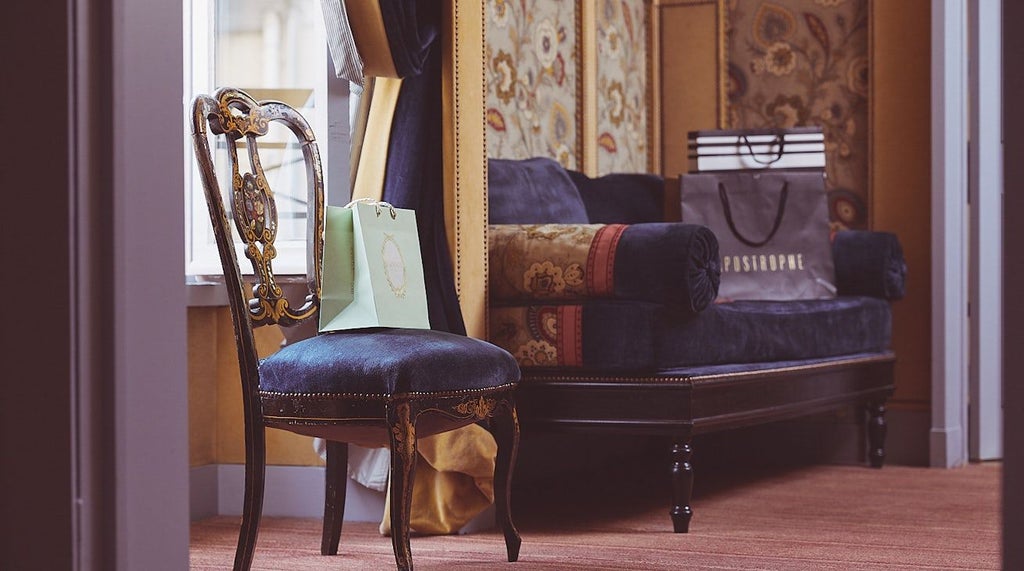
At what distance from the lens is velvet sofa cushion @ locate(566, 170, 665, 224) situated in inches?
149

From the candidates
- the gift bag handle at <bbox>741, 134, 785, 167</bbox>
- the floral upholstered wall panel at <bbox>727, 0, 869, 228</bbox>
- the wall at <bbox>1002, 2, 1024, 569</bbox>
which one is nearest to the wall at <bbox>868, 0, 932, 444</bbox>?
the floral upholstered wall panel at <bbox>727, 0, 869, 228</bbox>

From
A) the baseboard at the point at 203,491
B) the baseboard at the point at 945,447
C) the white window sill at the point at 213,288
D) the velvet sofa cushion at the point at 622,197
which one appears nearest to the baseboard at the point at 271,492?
the baseboard at the point at 203,491

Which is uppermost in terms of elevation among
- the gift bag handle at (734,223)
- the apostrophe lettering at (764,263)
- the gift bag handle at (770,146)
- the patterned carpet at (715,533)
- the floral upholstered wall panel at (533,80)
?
the floral upholstered wall panel at (533,80)

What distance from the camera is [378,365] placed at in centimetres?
214

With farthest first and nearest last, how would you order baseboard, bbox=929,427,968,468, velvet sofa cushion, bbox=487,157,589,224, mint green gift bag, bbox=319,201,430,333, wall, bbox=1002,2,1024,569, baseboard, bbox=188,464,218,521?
baseboard, bbox=929,427,968,468 → velvet sofa cushion, bbox=487,157,589,224 → baseboard, bbox=188,464,218,521 → mint green gift bag, bbox=319,201,430,333 → wall, bbox=1002,2,1024,569

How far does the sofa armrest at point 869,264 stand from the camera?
3.96 meters

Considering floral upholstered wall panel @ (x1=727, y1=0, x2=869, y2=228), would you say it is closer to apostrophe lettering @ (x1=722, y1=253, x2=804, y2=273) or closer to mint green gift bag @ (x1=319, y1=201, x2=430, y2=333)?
apostrophe lettering @ (x1=722, y1=253, x2=804, y2=273)

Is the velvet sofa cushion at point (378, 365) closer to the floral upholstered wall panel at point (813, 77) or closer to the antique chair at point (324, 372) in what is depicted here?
the antique chair at point (324, 372)

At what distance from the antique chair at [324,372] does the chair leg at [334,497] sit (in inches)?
9.4

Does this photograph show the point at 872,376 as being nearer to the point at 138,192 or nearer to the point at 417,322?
the point at 417,322

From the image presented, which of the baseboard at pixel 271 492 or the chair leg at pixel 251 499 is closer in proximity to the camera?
the chair leg at pixel 251 499

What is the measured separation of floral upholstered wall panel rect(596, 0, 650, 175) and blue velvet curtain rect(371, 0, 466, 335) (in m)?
1.46

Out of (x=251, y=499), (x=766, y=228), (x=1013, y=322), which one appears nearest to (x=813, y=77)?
(x=766, y=228)

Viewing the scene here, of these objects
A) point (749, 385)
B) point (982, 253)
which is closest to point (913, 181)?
point (982, 253)
